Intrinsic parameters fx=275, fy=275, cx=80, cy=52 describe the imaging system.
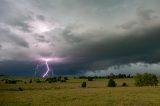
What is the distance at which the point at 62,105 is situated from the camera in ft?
136

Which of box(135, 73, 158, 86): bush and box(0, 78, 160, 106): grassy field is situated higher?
box(135, 73, 158, 86): bush

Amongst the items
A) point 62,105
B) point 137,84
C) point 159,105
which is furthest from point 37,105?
point 137,84

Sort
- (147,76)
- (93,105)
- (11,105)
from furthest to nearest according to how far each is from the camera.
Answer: (147,76)
(11,105)
(93,105)

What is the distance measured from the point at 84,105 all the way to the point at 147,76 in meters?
117

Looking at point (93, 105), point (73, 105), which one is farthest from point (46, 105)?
point (93, 105)

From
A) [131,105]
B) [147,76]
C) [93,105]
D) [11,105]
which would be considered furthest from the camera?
[147,76]

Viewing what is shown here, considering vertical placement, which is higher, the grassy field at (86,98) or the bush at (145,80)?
the bush at (145,80)

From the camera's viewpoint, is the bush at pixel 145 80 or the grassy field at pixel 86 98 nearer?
the grassy field at pixel 86 98

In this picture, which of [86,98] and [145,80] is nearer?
[86,98]

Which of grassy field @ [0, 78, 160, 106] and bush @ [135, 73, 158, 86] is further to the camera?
bush @ [135, 73, 158, 86]

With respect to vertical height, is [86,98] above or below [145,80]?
below

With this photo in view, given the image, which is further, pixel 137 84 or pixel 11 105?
pixel 137 84

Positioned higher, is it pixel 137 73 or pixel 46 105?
pixel 137 73

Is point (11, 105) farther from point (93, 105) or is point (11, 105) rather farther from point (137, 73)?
point (137, 73)
